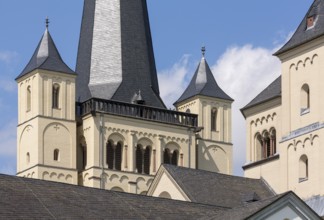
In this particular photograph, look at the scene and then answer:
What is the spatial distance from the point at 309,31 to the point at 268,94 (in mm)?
8194

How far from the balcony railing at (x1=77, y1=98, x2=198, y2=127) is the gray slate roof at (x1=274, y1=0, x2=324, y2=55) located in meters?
34.0

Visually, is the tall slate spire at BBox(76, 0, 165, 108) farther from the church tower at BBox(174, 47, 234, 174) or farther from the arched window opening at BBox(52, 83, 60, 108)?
the church tower at BBox(174, 47, 234, 174)

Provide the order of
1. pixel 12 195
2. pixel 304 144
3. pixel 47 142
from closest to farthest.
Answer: pixel 12 195
pixel 304 144
pixel 47 142

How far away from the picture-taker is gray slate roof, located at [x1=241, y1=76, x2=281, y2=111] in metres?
91.4

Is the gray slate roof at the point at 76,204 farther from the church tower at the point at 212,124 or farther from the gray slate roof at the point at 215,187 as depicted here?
the church tower at the point at 212,124

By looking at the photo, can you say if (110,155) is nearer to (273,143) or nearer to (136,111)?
(136,111)

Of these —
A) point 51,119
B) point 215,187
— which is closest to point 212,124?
point 51,119

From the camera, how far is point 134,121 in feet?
397

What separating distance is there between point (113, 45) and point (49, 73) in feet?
18.6

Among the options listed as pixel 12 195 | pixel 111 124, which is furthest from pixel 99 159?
pixel 12 195

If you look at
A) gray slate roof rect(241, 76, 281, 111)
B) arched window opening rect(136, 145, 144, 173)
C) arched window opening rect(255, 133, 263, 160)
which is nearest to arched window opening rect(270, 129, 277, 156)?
arched window opening rect(255, 133, 263, 160)

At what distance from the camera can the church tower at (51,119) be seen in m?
118

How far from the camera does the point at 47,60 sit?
119 m

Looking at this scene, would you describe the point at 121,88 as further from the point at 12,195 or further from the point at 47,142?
the point at 12,195
